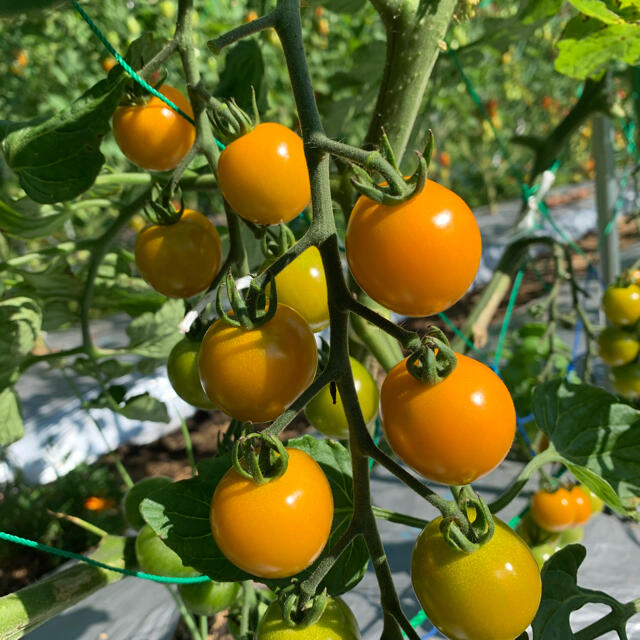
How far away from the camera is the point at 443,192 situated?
30cm

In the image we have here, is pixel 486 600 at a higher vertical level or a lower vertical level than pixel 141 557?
higher

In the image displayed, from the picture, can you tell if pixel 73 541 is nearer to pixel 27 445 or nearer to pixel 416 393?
pixel 27 445

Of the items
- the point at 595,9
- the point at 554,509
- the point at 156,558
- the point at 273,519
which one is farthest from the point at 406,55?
the point at 554,509

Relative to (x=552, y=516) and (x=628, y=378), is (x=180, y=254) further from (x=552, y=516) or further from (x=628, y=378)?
(x=628, y=378)

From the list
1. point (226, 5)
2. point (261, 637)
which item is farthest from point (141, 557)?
point (226, 5)

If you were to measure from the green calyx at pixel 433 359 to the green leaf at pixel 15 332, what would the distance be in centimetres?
55

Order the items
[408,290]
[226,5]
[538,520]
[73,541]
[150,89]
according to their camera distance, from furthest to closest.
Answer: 1. [226,5]
2. [73,541]
3. [538,520]
4. [150,89]
5. [408,290]

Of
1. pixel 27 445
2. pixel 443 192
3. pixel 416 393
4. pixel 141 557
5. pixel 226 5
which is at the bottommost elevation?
pixel 27 445

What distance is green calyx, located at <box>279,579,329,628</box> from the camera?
350 mm

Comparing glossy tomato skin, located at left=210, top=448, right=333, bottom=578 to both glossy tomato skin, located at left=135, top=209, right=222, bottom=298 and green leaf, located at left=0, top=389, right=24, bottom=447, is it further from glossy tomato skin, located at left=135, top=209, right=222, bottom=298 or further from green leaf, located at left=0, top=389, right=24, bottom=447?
green leaf, located at left=0, top=389, right=24, bottom=447

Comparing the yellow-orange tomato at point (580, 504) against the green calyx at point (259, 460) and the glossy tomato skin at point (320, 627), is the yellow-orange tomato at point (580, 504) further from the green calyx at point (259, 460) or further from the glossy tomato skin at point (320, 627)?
the green calyx at point (259, 460)

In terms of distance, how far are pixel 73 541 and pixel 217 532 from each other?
1.86m

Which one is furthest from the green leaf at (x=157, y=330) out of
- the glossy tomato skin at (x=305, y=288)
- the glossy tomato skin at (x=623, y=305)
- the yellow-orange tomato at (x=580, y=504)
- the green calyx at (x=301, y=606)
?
the glossy tomato skin at (x=623, y=305)

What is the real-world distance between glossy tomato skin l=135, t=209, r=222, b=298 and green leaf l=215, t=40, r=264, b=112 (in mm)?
204
